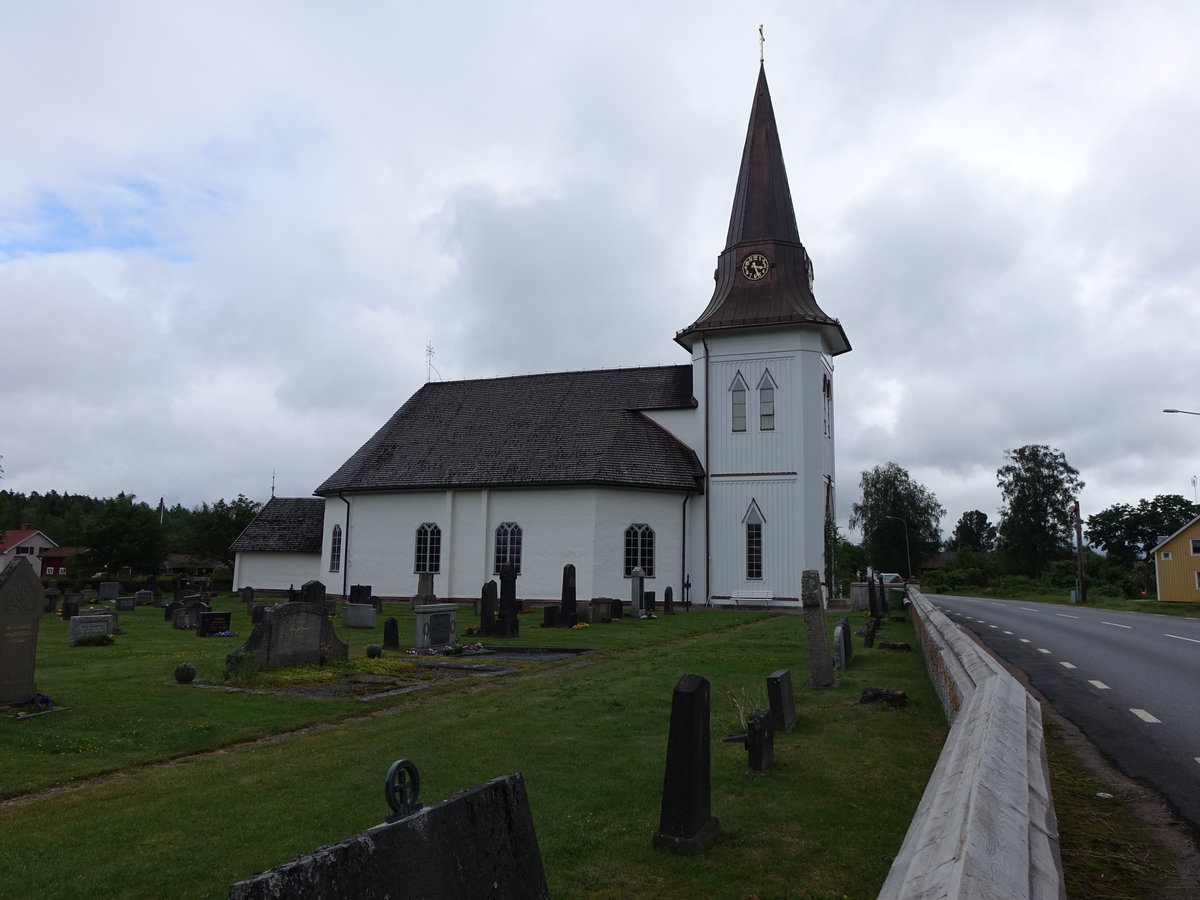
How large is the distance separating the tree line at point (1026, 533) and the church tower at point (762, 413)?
29.1m

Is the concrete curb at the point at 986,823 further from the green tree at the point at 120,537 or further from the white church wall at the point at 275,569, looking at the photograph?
the green tree at the point at 120,537

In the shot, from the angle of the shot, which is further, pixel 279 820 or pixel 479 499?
pixel 479 499

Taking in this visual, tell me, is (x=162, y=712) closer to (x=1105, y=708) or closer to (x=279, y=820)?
(x=279, y=820)

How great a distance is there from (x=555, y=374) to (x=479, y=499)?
24.6 ft

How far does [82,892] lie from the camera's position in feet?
16.2

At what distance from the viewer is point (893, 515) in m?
79.6

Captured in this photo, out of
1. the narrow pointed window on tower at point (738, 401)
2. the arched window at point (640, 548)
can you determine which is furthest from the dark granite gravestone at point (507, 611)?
the narrow pointed window on tower at point (738, 401)

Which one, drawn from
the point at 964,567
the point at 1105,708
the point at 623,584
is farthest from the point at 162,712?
the point at 964,567

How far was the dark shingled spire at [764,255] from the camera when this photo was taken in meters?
32.2

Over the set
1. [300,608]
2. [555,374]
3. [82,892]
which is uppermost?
[555,374]

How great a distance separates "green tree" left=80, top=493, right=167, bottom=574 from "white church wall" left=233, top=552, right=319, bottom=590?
641 inches

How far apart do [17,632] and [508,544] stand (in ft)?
73.1

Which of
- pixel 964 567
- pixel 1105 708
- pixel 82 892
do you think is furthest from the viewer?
pixel 964 567

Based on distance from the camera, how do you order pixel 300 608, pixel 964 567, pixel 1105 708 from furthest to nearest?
pixel 964 567 → pixel 300 608 → pixel 1105 708
